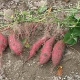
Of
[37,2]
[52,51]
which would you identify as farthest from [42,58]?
[37,2]

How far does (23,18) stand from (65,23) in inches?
14.6

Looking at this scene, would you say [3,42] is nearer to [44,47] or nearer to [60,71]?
[44,47]

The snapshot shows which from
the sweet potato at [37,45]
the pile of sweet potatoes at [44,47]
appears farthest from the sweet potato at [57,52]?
the sweet potato at [37,45]

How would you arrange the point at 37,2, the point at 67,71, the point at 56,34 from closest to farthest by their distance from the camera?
the point at 67,71 → the point at 56,34 → the point at 37,2

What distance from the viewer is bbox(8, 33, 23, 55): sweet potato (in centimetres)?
270

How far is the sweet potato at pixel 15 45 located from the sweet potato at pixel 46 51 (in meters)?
0.20

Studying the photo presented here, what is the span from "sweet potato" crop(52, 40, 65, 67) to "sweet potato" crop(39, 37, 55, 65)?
4 centimetres

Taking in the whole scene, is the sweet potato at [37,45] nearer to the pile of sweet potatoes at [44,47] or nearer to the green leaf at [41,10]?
the pile of sweet potatoes at [44,47]

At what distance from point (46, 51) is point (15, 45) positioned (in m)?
0.29

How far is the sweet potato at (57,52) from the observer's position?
2.60 m

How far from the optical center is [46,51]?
8.70 ft

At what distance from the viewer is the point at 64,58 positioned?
105 inches

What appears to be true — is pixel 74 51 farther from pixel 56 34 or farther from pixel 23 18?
pixel 23 18

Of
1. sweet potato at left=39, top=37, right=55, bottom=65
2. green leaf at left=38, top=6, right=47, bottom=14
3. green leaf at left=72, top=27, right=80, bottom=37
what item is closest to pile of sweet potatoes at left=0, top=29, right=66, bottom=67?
sweet potato at left=39, top=37, right=55, bottom=65
